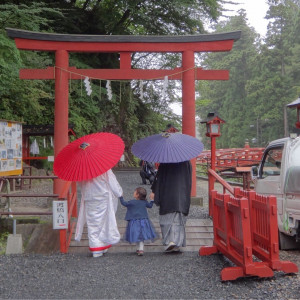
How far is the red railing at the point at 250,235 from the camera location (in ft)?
15.7

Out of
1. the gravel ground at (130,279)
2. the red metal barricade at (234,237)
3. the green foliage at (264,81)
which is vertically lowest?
the gravel ground at (130,279)

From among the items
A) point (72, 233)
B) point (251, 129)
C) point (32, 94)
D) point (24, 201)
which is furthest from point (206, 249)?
point (251, 129)

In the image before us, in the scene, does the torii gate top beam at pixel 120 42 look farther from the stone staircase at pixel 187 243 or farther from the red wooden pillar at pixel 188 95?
the stone staircase at pixel 187 243

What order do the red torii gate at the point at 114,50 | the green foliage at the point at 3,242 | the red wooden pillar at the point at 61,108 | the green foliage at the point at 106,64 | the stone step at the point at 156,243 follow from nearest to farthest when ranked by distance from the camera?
the stone step at the point at 156,243 < the green foliage at the point at 3,242 < the red wooden pillar at the point at 61,108 < the red torii gate at the point at 114,50 < the green foliage at the point at 106,64

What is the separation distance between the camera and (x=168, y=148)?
243 inches

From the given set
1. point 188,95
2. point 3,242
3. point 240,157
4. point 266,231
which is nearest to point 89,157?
point 266,231

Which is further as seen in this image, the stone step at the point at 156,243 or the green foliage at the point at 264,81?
the green foliage at the point at 264,81

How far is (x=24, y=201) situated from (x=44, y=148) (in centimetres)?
822

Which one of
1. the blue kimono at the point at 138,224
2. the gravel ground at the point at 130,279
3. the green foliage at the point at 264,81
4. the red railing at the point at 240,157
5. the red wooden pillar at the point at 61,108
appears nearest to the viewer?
the gravel ground at the point at 130,279

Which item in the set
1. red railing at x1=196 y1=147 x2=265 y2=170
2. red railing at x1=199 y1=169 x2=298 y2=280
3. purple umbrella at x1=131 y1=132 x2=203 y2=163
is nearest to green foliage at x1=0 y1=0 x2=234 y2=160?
red railing at x1=196 y1=147 x2=265 y2=170

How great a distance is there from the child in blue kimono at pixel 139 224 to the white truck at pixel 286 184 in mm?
2309

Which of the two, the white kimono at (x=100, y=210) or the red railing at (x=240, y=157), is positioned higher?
the red railing at (x=240, y=157)

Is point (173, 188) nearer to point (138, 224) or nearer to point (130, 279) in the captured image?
point (138, 224)

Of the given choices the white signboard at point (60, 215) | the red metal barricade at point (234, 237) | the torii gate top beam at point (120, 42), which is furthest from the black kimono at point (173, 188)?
the torii gate top beam at point (120, 42)
